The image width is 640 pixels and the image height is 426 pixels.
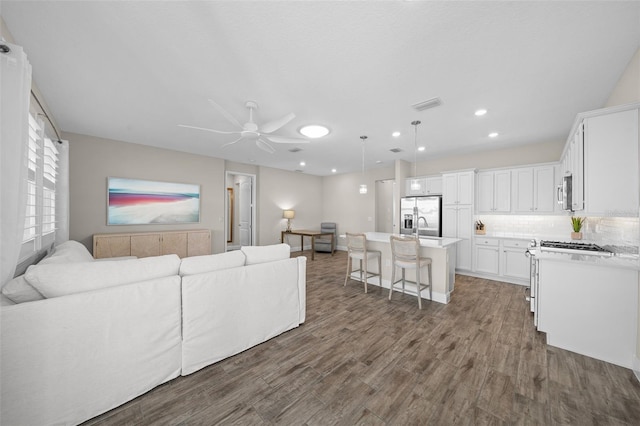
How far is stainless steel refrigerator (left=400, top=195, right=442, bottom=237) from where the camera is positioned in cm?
554

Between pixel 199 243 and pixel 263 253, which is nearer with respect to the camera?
pixel 263 253

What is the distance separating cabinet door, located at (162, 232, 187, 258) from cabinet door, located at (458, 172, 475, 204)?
633 cm

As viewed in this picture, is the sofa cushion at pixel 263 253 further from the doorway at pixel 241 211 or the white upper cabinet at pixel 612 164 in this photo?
the doorway at pixel 241 211

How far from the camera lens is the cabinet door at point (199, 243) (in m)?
5.44

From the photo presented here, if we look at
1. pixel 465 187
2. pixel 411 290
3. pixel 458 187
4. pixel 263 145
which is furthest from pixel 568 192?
pixel 263 145

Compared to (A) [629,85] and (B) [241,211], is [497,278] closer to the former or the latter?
(A) [629,85]

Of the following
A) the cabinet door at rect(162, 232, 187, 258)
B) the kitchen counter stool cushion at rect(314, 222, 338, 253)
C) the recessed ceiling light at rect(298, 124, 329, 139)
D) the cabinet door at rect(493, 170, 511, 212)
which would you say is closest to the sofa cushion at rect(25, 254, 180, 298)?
the recessed ceiling light at rect(298, 124, 329, 139)

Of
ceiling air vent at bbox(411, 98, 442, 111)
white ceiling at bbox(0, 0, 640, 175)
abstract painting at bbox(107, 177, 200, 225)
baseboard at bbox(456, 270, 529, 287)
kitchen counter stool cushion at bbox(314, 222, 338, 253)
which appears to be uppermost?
white ceiling at bbox(0, 0, 640, 175)

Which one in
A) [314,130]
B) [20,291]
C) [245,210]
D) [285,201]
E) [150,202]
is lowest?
[20,291]

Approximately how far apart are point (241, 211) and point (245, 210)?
0.94 ft

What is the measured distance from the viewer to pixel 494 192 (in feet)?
16.0

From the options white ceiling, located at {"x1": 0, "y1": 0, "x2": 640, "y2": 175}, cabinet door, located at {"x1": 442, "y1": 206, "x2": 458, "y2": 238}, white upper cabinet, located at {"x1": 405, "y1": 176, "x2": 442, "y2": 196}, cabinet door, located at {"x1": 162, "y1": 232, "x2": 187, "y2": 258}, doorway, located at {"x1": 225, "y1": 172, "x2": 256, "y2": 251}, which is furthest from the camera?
doorway, located at {"x1": 225, "y1": 172, "x2": 256, "y2": 251}

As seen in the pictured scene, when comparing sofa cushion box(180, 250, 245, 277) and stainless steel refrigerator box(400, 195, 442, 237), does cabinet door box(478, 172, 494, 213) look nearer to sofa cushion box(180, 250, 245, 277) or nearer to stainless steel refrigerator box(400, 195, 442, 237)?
stainless steel refrigerator box(400, 195, 442, 237)

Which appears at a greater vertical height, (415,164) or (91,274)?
(415,164)
